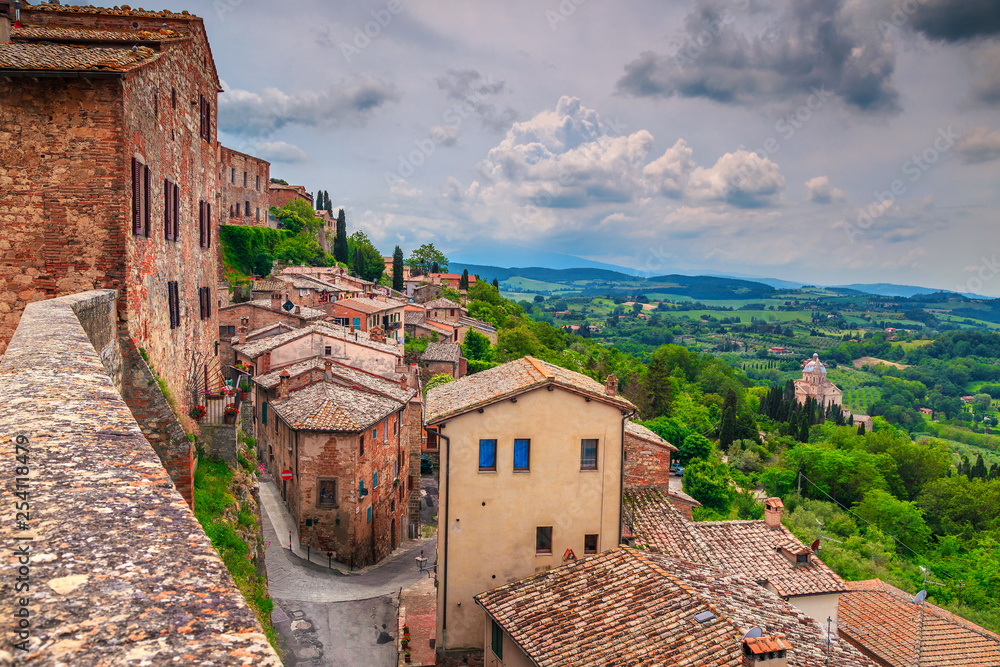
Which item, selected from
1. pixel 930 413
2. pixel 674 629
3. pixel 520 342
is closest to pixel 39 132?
pixel 674 629

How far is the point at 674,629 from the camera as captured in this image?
13.5 meters

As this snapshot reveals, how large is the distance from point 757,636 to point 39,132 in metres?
16.6

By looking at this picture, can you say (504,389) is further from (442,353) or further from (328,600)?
(442,353)

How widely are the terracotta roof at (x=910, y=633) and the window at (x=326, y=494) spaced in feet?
71.6

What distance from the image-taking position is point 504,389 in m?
18.5

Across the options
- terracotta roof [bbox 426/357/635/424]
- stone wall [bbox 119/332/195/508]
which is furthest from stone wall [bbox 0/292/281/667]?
terracotta roof [bbox 426/357/635/424]

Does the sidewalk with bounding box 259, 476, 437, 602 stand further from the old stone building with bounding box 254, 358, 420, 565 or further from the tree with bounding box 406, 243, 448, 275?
the tree with bounding box 406, 243, 448, 275

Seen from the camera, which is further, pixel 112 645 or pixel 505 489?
pixel 505 489

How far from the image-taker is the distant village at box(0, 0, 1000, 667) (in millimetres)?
2781

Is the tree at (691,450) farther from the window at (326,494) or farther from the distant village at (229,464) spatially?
the window at (326,494)

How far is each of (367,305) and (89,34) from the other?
4195 cm

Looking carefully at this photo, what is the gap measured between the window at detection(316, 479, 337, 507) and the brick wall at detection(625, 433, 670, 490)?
13.6m

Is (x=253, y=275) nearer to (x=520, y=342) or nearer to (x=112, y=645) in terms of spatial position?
(x=520, y=342)

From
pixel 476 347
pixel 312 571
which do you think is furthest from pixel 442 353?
pixel 312 571
